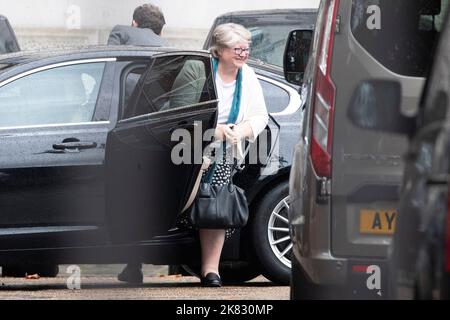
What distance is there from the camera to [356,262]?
698 centimetres

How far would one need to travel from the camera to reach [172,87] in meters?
9.86

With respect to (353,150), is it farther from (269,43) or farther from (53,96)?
(269,43)

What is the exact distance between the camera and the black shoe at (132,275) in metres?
10.9

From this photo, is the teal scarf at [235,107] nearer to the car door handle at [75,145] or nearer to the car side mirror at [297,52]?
the car door handle at [75,145]

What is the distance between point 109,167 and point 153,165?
10.5 inches

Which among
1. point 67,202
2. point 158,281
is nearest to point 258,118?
point 67,202

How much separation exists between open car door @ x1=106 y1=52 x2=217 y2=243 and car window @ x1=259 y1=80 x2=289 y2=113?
72 cm

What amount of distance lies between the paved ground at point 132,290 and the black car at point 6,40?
5.06 meters

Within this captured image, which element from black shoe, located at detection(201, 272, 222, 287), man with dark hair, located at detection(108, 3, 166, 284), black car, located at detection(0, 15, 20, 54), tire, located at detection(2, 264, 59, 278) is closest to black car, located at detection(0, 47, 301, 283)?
black shoe, located at detection(201, 272, 222, 287)

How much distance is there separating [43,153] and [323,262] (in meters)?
3.10

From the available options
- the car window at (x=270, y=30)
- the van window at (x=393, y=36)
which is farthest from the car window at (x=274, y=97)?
the car window at (x=270, y=30)

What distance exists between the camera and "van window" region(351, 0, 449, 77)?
7.20 metres

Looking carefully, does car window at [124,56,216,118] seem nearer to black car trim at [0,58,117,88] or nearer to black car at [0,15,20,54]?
black car trim at [0,58,117,88]
